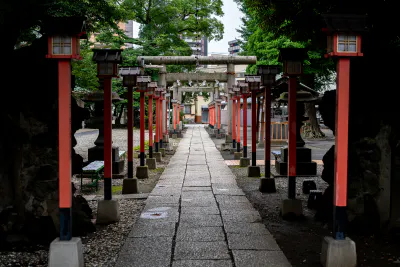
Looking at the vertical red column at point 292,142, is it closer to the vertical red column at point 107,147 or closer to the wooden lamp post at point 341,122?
the wooden lamp post at point 341,122

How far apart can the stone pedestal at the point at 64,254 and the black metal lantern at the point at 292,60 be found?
12.5ft

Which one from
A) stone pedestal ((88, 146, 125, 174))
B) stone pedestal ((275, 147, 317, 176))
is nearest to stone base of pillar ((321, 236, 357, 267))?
stone pedestal ((275, 147, 317, 176))

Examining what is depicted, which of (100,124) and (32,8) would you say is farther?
(100,124)

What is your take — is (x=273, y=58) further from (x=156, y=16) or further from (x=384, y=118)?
(x=384, y=118)

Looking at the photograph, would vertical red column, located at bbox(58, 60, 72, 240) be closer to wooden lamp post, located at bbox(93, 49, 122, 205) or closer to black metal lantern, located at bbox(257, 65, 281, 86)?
wooden lamp post, located at bbox(93, 49, 122, 205)

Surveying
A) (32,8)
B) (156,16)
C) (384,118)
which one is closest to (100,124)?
(32,8)

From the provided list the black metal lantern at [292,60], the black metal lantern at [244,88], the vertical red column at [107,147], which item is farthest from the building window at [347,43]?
the black metal lantern at [244,88]

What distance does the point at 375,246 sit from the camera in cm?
489

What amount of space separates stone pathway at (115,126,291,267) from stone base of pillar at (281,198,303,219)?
461 mm

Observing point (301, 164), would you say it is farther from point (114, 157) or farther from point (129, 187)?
point (114, 157)

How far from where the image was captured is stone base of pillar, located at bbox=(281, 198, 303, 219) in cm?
618

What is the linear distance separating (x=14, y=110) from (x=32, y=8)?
49.3 inches

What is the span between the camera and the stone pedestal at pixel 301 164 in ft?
34.9

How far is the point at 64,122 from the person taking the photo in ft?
13.1
